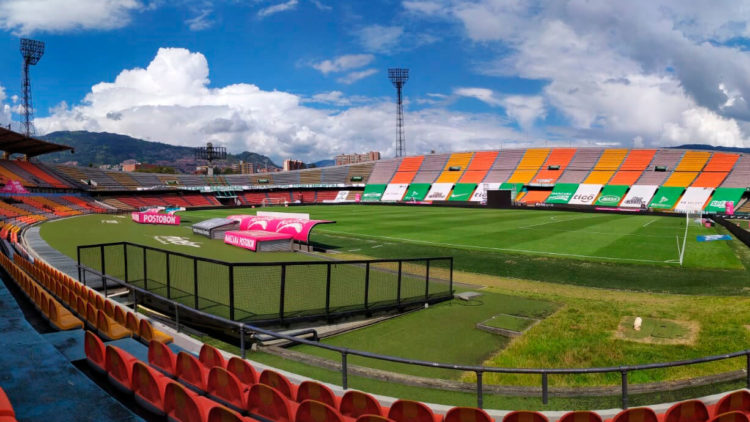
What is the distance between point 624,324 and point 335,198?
85.9 metres

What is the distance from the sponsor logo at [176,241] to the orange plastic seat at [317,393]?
21.0 metres

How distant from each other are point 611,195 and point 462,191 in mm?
25504

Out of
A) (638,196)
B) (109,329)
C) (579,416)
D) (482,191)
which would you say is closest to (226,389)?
(109,329)

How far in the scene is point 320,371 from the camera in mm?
7125

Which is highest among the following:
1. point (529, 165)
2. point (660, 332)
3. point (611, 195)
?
point (529, 165)

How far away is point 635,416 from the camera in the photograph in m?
4.37

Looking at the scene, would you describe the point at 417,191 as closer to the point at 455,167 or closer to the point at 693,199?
the point at 455,167

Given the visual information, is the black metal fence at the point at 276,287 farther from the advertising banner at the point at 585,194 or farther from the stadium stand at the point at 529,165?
the stadium stand at the point at 529,165

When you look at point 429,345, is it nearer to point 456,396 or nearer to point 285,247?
point 456,396

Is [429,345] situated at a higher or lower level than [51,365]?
lower

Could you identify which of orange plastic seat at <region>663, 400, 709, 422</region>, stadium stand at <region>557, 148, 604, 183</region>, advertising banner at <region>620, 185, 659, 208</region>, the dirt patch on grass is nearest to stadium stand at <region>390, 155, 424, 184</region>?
stadium stand at <region>557, 148, 604, 183</region>

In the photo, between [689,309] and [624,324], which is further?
[689,309]

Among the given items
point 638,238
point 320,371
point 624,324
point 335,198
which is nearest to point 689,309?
point 624,324

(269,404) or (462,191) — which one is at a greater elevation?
(462,191)
